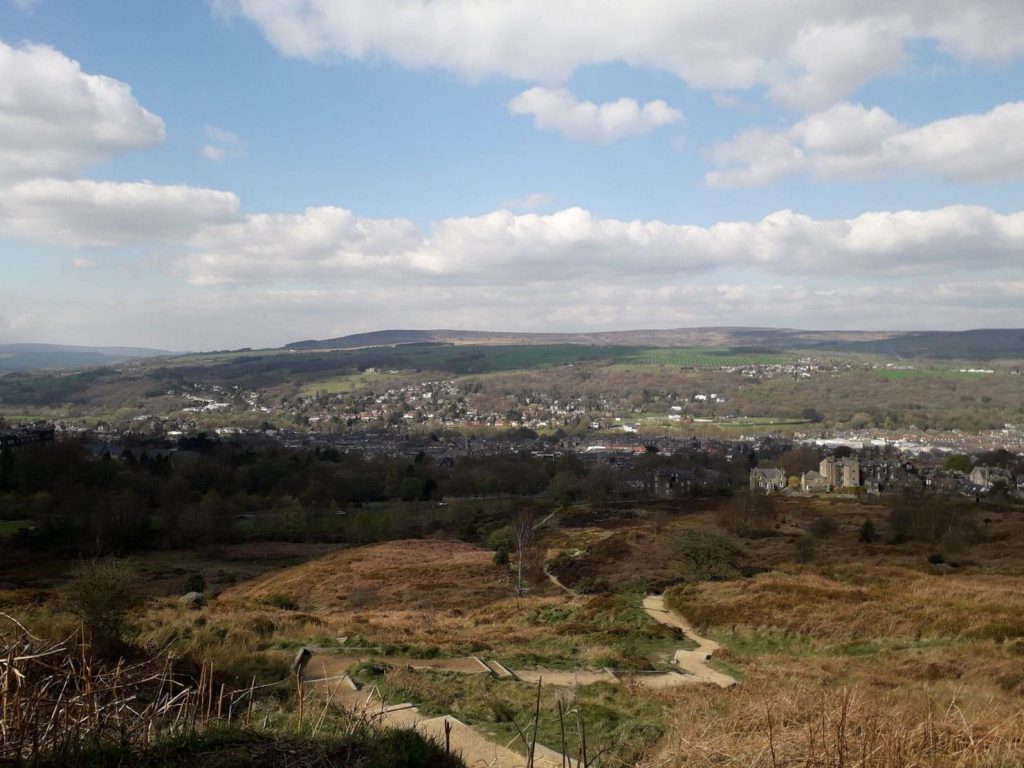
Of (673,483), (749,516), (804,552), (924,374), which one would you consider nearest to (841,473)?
(673,483)

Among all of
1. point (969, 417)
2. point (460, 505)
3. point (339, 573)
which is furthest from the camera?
point (969, 417)

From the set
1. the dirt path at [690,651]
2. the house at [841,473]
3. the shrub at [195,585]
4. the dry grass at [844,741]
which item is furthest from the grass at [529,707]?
the house at [841,473]

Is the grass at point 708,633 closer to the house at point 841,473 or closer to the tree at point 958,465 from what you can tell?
the house at point 841,473

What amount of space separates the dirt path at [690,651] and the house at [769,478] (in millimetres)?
48097

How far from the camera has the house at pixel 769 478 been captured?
69.6 m

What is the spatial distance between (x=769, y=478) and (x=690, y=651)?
191 feet

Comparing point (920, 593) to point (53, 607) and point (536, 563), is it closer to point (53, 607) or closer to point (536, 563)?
point (536, 563)

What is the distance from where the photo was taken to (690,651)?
57.7ft

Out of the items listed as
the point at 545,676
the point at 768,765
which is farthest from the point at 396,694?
the point at 768,765

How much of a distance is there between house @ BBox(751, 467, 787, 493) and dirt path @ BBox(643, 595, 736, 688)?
48097 mm

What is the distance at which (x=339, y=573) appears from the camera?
112ft

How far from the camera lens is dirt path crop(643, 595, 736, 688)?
48.4 feet

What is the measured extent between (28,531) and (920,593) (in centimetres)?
5055

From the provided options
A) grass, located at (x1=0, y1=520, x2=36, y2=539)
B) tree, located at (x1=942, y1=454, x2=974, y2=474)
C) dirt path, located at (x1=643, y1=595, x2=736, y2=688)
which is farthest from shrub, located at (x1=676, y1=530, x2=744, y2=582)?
tree, located at (x1=942, y1=454, x2=974, y2=474)
